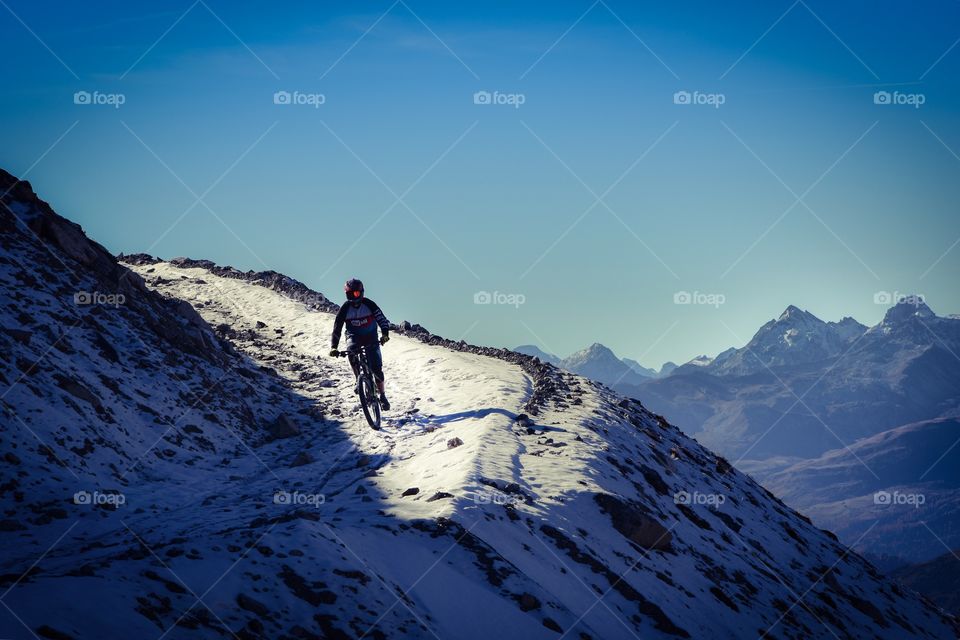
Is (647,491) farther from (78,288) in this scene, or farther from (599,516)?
(78,288)

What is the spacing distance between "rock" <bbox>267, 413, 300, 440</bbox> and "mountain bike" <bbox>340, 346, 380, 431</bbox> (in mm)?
2739

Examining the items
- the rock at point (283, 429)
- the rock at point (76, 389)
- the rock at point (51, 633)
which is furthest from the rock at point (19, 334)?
the rock at point (51, 633)

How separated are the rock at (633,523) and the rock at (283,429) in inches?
415

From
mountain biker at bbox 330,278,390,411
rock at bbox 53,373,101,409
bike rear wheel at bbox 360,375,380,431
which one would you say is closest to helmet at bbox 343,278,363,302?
mountain biker at bbox 330,278,390,411

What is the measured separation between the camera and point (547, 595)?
542 inches

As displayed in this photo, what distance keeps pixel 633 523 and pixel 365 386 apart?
8954 mm

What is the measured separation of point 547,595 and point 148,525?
7446 millimetres

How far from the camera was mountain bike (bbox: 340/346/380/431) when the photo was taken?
22250mm

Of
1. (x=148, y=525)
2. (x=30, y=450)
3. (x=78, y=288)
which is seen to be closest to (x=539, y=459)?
(x=148, y=525)

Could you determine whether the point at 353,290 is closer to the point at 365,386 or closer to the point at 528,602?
the point at 365,386

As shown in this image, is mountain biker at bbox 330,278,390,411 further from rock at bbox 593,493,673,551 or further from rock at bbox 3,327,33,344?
rock at bbox 3,327,33,344

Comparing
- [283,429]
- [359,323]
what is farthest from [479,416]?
[283,429]

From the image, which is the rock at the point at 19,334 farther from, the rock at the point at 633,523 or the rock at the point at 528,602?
the rock at the point at 633,523

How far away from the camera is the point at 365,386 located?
22906 millimetres
